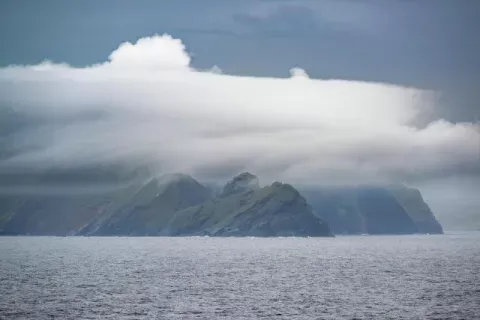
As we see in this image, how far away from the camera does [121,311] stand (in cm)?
11469

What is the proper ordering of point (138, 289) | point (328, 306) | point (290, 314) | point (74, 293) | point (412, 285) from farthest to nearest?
1. point (412, 285)
2. point (138, 289)
3. point (74, 293)
4. point (328, 306)
5. point (290, 314)

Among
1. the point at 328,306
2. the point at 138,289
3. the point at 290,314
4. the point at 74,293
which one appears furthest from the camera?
the point at 138,289

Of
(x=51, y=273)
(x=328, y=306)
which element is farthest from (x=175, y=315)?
(x=51, y=273)

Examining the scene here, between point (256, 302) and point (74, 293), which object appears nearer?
point (256, 302)

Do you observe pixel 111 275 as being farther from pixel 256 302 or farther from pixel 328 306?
pixel 328 306

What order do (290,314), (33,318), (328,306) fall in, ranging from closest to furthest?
(33,318)
(290,314)
(328,306)

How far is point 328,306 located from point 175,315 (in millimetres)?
27238

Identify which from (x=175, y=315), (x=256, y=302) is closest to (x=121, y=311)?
(x=175, y=315)

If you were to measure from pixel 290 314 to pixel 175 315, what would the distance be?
17566 mm

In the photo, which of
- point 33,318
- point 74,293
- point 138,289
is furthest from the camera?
point 138,289

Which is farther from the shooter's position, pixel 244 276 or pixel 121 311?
pixel 244 276

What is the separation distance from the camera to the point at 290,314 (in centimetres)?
11300

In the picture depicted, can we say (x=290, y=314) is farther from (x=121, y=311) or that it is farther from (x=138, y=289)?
(x=138, y=289)

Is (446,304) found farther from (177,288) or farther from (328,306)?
(177,288)
